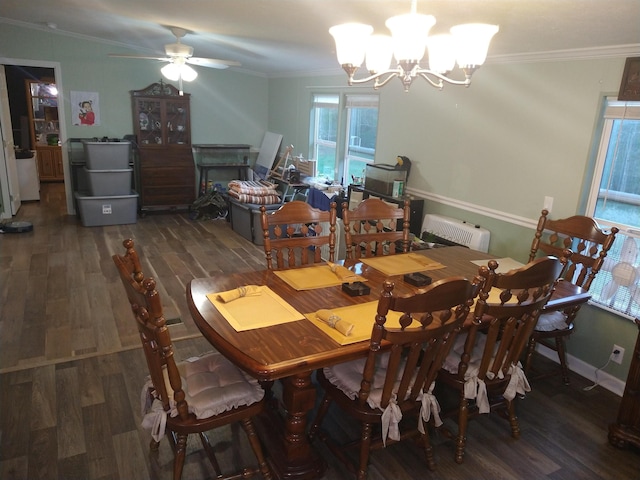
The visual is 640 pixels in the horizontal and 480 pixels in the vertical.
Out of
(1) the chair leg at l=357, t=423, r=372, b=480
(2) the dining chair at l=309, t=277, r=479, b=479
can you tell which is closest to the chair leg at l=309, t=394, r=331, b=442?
(2) the dining chair at l=309, t=277, r=479, b=479

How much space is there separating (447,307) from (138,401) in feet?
5.96

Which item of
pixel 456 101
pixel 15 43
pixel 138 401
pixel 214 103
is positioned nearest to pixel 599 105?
pixel 456 101

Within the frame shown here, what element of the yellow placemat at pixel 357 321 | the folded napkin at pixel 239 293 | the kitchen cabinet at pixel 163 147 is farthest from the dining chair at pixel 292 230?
the kitchen cabinet at pixel 163 147

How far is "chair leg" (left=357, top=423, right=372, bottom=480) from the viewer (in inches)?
76.2

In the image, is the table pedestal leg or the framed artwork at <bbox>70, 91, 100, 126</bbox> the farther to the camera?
the framed artwork at <bbox>70, 91, 100, 126</bbox>

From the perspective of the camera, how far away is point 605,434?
244 centimetres

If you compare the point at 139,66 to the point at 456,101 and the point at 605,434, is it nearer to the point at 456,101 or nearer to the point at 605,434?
the point at 456,101

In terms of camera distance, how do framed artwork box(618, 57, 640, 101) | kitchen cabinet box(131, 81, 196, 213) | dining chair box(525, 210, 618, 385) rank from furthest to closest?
kitchen cabinet box(131, 81, 196, 213) < dining chair box(525, 210, 618, 385) < framed artwork box(618, 57, 640, 101)

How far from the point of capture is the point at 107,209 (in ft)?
19.8

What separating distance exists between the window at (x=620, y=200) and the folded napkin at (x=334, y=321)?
1941mm

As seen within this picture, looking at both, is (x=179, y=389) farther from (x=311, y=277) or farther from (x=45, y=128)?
(x=45, y=128)

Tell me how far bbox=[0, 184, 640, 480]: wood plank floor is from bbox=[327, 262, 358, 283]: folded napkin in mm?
740

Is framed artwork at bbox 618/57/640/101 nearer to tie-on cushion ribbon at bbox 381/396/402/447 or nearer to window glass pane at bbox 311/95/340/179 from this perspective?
tie-on cushion ribbon at bbox 381/396/402/447

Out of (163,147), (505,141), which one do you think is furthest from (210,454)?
(163,147)
